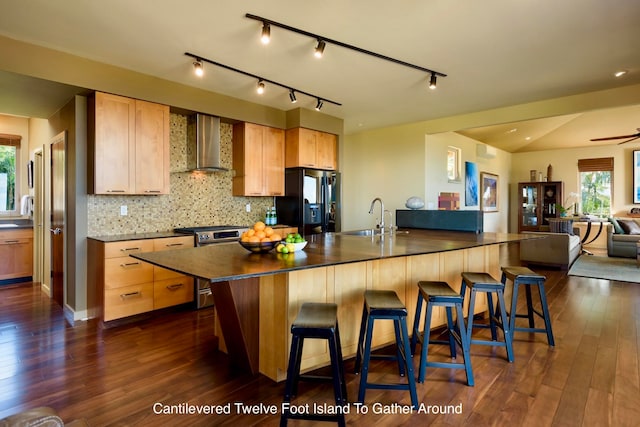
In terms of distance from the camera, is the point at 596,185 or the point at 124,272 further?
the point at 596,185

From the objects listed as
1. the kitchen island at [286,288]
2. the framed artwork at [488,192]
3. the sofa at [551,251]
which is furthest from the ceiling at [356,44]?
the framed artwork at [488,192]

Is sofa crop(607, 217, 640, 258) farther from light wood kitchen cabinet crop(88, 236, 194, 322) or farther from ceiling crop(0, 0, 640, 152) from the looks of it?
light wood kitchen cabinet crop(88, 236, 194, 322)

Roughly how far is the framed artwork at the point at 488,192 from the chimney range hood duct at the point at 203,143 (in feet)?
22.3

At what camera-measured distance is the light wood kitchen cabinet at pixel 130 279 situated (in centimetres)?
333

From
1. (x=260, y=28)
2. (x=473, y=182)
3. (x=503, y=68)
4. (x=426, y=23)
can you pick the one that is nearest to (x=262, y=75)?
(x=260, y=28)

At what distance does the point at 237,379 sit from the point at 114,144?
2.75 meters

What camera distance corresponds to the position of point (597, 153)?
9086 millimetres

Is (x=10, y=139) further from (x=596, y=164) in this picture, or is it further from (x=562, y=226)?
(x=596, y=164)

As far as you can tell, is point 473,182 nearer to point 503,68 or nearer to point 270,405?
point 503,68

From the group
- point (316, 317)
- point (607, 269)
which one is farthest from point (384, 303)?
point (607, 269)

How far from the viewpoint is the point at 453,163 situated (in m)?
7.30

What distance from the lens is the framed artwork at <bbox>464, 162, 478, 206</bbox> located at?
7.64 meters

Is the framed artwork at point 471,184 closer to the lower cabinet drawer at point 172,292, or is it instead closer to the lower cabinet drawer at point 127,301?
the lower cabinet drawer at point 172,292

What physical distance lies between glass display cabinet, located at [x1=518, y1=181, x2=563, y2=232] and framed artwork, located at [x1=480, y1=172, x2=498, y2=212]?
1.34 m
